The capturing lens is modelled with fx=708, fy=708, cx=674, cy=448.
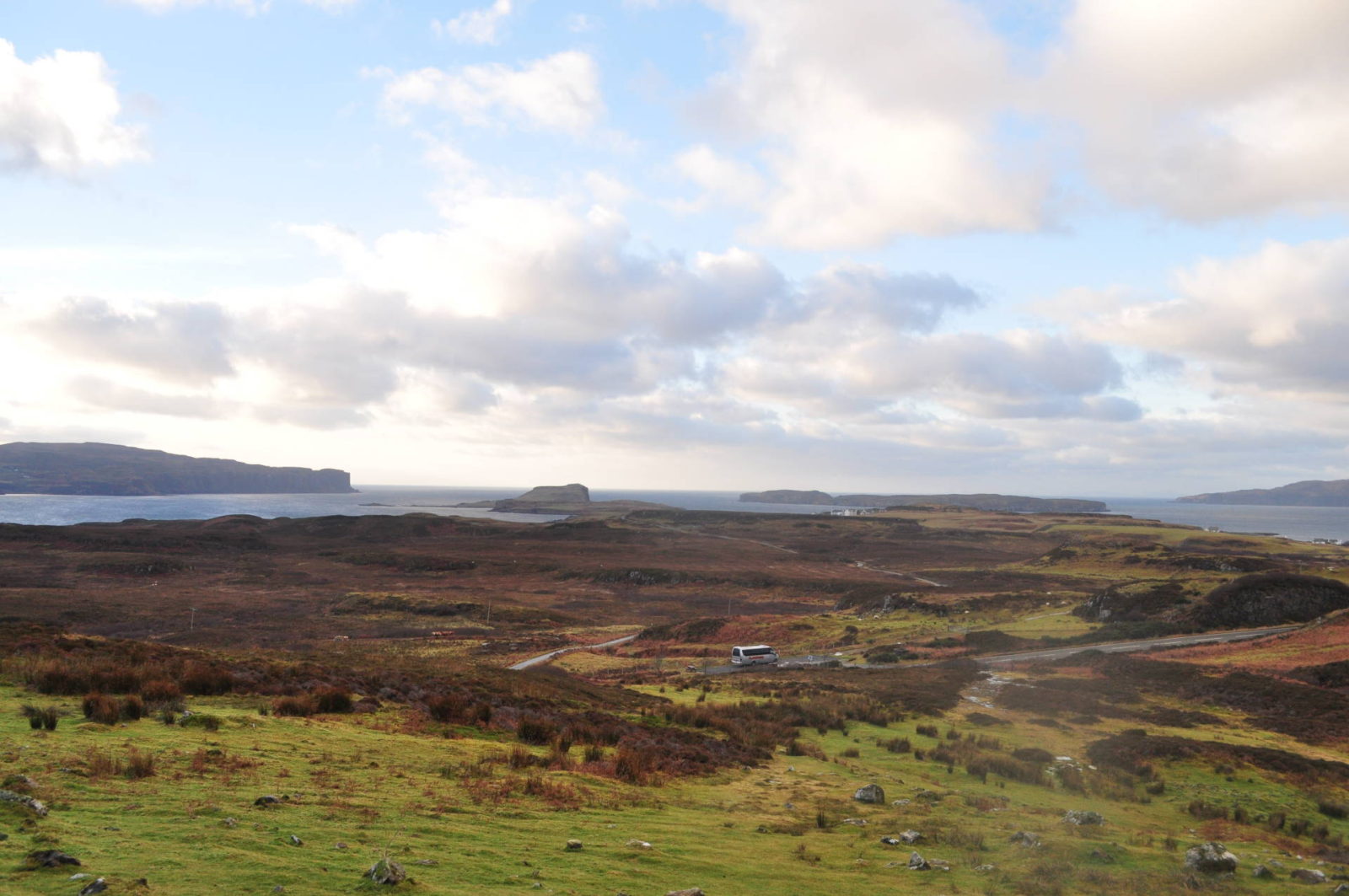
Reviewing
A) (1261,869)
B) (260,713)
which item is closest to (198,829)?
(260,713)

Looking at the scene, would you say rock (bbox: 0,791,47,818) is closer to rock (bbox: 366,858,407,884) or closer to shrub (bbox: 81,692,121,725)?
rock (bbox: 366,858,407,884)

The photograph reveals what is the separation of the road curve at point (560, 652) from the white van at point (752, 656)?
1446 centimetres

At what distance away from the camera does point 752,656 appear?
2136 inches

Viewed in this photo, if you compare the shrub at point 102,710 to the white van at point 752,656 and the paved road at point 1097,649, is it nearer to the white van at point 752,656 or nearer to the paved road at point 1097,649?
the paved road at point 1097,649

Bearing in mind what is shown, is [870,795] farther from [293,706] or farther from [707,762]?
[293,706]

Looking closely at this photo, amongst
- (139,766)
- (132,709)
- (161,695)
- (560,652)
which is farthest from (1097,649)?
(139,766)

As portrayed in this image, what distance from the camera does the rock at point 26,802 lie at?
31.9 feet

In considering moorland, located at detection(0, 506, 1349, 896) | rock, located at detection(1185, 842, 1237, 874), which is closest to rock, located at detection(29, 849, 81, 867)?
moorland, located at detection(0, 506, 1349, 896)

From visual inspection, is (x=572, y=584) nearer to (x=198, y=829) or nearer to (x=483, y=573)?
(x=483, y=573)

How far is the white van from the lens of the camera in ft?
177

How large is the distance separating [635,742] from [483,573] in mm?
109598

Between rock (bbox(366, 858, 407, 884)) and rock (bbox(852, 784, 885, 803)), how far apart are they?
12825mm

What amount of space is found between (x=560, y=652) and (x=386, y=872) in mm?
52761

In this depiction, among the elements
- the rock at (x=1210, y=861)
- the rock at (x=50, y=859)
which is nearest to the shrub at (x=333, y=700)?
the rock at (x=50, y=859)
